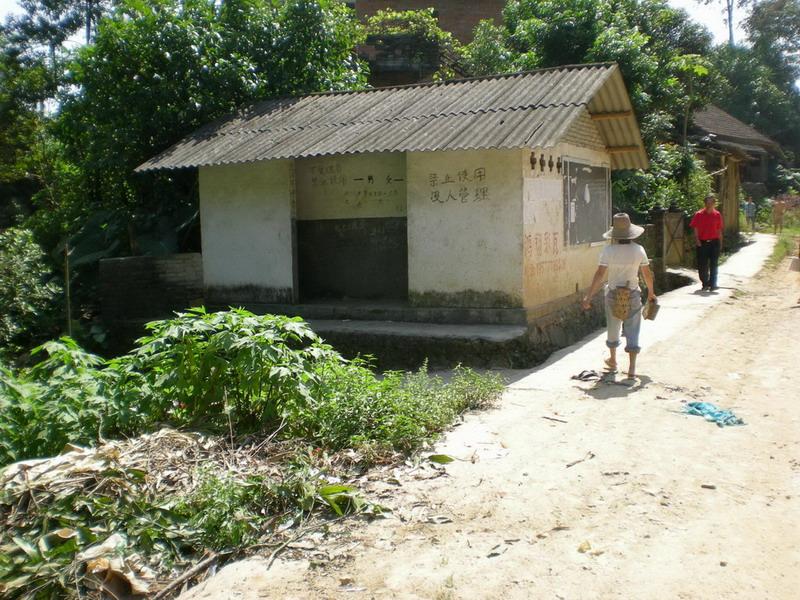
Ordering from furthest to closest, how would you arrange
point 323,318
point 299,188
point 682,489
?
point 299,188, point 323,318, point 682,489

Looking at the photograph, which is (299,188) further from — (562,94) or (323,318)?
(562,94)

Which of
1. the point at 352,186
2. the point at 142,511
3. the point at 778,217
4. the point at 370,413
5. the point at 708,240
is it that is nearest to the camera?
the point at 142,511

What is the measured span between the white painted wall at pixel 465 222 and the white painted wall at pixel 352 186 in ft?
2.93

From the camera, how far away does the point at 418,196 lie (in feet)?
33.7

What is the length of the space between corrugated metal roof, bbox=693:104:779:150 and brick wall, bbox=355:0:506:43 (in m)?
8.74

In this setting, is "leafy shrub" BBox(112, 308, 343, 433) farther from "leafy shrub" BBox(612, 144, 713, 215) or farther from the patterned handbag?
"leafy shrub" BBox(612, 144, 713, 215)

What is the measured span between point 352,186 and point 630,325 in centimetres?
497

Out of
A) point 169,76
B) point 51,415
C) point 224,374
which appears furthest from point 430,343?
point 169,76

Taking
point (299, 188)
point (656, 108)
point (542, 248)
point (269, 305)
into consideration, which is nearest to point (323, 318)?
point (269, 305)

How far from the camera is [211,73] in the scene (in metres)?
13.6

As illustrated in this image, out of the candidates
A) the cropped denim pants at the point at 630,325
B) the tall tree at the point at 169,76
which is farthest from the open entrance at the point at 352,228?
the cropped denim pants at the point at 630,325

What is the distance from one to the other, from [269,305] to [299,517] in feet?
23.0

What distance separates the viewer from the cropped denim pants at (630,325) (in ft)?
26.1

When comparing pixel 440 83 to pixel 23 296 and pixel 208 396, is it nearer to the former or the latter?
pixel 23 296
